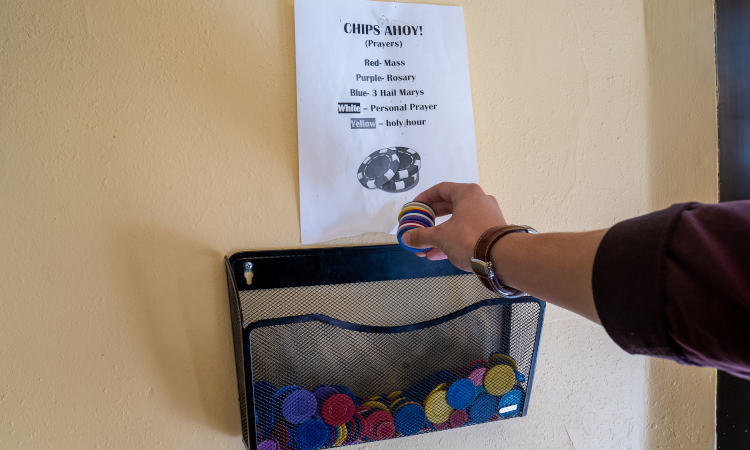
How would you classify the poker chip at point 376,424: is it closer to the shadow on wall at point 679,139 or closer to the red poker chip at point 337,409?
the red poker chip at point 337,409

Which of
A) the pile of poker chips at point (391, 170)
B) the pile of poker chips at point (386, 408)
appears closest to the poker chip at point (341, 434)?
the pile of poker chips at point (386, 408)

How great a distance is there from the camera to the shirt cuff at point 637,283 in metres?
0.29

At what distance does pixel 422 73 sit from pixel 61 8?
18.0 inches

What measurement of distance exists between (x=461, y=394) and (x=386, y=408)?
102 millimetres

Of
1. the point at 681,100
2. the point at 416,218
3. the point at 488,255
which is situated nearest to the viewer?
the point at 488,255

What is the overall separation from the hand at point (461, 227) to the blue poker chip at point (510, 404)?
229mm

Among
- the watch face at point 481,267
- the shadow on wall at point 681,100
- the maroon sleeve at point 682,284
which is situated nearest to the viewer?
the maroon sleeve at point 682,284

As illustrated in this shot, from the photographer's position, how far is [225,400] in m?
0.58

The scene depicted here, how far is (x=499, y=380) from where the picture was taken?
1.84 ft

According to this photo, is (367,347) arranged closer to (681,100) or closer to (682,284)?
(682,284)

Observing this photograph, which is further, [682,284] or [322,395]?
[322,395]

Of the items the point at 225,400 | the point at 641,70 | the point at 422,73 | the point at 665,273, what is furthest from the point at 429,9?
the point at 225,400

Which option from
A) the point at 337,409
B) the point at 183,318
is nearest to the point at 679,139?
the point at 337,409

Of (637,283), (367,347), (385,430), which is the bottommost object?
(385,430)
